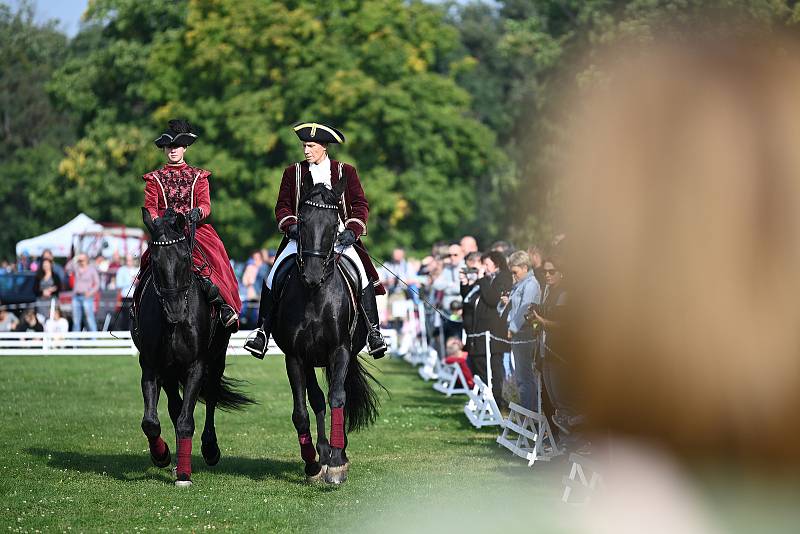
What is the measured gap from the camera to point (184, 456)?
14.4 meters

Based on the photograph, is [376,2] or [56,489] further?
[376,2]

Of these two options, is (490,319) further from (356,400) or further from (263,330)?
(263,330)

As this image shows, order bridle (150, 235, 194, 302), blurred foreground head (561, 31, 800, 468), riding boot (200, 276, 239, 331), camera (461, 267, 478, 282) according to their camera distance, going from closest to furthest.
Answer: blurred foreground head (561, 31, 800, 468)
bridle (150, 235, 194, 302)
riding boot (200, 276, 239, 331)
camera (461, 267, 478, 282)

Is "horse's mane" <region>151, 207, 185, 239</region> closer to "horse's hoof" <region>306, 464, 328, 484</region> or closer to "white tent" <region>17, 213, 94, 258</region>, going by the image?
"horse's hoof" <region>306, 464, 328, 484</region>

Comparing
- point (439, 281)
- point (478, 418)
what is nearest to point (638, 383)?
point (478, 418)

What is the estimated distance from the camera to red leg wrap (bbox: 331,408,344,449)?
1433cm

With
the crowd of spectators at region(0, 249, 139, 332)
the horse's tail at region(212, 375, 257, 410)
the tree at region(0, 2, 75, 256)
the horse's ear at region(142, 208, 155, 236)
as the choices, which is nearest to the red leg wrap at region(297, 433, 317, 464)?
the horse's tail at region(212, 375, 257, 410)

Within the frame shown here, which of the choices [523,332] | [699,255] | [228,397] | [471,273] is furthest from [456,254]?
[699,255]

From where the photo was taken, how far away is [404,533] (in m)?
11.7

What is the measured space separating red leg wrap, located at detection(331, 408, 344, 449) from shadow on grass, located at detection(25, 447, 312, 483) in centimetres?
78

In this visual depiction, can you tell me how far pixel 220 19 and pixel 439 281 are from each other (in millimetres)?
37811

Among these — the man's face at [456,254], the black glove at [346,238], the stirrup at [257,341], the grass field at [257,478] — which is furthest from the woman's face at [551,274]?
the man's face at [456,254]

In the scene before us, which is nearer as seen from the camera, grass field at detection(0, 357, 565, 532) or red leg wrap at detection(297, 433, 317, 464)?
grass field at detection(0, 357, 565, 532)

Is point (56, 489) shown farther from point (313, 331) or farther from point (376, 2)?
point (376, 2)
